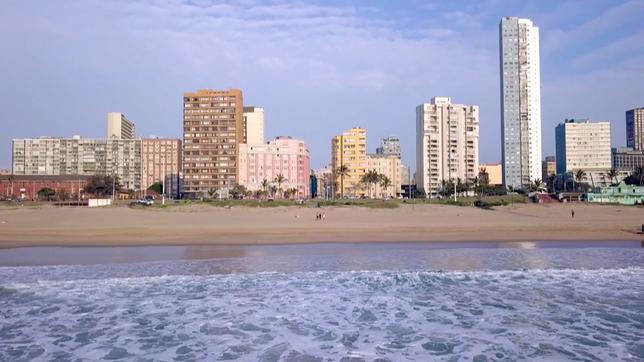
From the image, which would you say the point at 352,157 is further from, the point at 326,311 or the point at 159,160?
the point at 326,311

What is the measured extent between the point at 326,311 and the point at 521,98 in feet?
399

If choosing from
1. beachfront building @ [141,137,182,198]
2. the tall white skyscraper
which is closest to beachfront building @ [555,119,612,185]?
the tall white skyscraper

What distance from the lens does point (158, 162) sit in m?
134

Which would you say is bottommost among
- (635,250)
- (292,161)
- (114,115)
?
(635,250)

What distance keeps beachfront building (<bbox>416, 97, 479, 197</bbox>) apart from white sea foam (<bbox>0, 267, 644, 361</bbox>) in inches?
4321

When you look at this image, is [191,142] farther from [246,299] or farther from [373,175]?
[246,299]

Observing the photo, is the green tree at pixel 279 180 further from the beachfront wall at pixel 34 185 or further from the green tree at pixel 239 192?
the beachfront wall at pixel 34 185

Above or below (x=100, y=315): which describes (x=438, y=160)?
above

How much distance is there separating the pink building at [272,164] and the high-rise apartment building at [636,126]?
144 m

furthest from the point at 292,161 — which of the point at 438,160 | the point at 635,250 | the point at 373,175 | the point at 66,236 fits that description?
the point at 635,250

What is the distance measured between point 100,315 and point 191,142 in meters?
105

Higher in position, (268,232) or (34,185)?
(34,185)

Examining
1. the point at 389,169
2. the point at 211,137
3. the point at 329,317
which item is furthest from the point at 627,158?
the point at 329,317

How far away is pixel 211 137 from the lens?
362 feet
